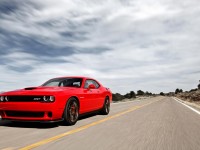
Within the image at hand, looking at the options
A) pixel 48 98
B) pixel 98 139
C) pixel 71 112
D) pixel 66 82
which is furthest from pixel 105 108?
pixel 98 139

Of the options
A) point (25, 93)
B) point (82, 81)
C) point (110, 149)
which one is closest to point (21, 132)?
point (25, 93)

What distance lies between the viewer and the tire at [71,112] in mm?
7445

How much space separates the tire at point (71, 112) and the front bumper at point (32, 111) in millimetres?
375

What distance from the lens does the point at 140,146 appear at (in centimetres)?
499

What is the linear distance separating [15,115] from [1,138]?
157cm

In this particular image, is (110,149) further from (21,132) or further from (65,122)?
(65,122)

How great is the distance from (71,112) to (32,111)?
50.2 inches

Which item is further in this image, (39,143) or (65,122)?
(65,122)

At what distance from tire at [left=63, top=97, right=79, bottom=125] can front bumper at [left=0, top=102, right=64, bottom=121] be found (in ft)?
1.23

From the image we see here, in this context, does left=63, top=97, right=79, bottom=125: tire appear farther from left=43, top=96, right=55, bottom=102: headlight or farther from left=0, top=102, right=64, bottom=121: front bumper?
left=43, top=96, right=55, bottom=102: headlight

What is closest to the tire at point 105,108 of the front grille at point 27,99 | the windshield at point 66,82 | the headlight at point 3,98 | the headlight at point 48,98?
the windshield at point 66,82

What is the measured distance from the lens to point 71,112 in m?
7.79

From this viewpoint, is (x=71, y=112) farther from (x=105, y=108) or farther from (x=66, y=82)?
(x=105, y=108)

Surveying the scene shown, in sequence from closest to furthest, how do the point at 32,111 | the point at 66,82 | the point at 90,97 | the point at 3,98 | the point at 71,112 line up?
1. the point at 32,111
2. the point at 3,98
3. the point at 71,112
4. the point at 66,82
5. the point at 90,97
